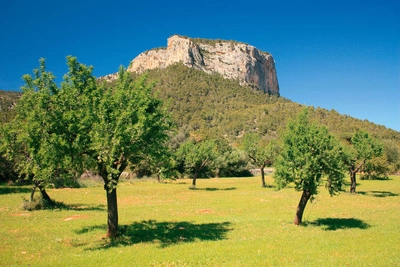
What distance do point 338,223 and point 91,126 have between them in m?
19.2

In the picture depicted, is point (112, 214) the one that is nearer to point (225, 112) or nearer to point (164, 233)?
point (164, 233)

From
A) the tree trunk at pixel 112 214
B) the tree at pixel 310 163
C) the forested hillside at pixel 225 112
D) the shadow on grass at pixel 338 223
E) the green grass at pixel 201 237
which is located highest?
the forested hillside at pixel 225 112

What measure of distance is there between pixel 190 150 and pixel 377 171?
49.4 metres

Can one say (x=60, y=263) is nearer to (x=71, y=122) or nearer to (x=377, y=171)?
(x=71, y=122)

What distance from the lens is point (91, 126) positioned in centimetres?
1493

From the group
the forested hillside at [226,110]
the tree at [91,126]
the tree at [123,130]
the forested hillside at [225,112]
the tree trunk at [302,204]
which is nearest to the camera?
the tree at [123,130]

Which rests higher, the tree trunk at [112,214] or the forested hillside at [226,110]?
the forested hillside at [226,110]

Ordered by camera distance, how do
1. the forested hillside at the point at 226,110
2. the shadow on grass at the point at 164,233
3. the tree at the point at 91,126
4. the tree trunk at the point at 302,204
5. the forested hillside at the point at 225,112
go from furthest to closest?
the forested hillside at the point at 226,110
the forested hillside at the point at 225,112
the tree trunk at the point at 302,204
the shadow on grass at the point at 164,233
the tree at the point at 91,126

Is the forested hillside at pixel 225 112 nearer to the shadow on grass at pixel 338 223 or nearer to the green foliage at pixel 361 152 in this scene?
the green foliage at pixel 361 152

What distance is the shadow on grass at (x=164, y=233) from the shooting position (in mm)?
15289

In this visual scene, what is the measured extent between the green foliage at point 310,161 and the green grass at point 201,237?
3147 mm

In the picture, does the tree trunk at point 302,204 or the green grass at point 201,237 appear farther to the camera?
the tree trunk at point 302,204

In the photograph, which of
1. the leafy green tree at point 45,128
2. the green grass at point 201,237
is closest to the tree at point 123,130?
the leafy green tree at point 45,128

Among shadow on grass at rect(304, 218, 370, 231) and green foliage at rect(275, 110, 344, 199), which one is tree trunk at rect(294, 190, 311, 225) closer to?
green foliage at rect(275, 110, 344, 199)
